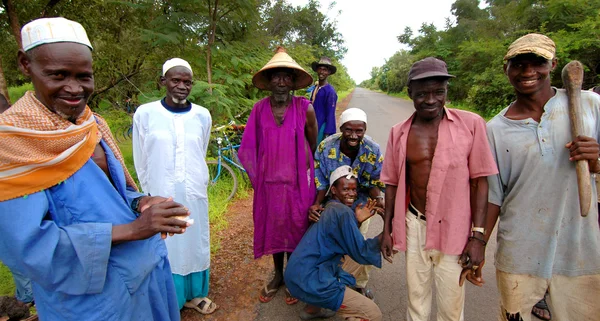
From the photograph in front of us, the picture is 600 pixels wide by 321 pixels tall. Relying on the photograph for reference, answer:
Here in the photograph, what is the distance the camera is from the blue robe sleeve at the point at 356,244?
2250mm

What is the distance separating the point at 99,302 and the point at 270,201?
1659mm

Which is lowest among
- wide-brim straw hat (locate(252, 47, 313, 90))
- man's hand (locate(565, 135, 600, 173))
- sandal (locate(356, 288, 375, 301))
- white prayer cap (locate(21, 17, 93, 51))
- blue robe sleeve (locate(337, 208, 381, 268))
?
sandal (locate(356, 288, 375, 301))

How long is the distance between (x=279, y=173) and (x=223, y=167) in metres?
3.16

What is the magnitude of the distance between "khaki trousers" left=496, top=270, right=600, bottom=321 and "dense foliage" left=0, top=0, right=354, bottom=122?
4466 millimetres

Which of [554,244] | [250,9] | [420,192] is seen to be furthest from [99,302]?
[250,9]

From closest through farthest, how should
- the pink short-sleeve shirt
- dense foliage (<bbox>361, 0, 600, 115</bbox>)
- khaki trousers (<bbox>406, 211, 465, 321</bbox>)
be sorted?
the pink short-sleeve shirt < khaki trousers (<bbox>406, 211, 465, 321</bbox>) < dense foliage (<bbox>361, 0, 600, 115</bbox>)

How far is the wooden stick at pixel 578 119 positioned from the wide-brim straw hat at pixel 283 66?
1804mm

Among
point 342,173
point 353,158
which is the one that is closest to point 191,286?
point 342,173

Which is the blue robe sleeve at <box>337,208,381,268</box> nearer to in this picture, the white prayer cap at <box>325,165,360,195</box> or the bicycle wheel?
the white prayer cap at <box>325,165,360,195</box>

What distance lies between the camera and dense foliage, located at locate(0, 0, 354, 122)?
491 cm

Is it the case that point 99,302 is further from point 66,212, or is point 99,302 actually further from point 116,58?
point 116,58

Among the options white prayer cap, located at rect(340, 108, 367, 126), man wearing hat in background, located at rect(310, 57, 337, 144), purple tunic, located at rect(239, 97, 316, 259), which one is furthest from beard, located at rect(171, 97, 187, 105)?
man wearing hat in background, located at rect(310, 57, 337, 144)

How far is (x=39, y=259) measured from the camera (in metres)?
1.04

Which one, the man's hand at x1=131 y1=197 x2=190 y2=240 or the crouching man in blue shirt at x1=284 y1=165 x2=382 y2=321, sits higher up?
the man's hand at x1=131 y1=197 x2=190 y2=240
